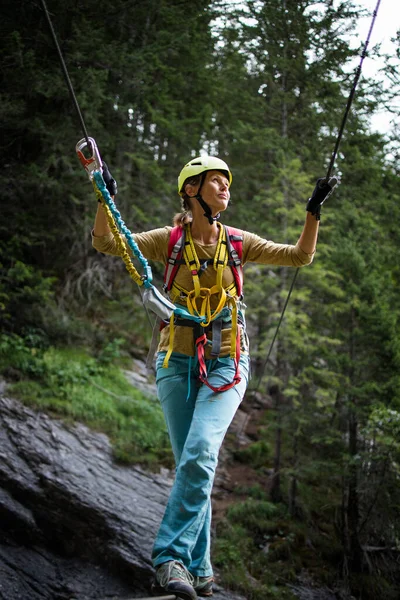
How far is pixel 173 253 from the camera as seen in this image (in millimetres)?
3443

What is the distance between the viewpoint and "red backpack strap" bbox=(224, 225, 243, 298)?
3.52 meters

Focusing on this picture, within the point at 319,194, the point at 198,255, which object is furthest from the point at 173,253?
the point at 319,194

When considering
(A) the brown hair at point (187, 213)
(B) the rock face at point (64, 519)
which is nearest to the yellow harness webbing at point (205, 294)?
(A) the brown hair at point (187, 213)

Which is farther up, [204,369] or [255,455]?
[204,369]

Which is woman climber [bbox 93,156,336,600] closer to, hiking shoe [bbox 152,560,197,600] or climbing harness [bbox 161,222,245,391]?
climbing harness [bbox 161,222,245,391]

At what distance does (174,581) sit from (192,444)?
683 millimetres

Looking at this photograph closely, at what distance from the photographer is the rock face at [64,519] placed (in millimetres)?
6488

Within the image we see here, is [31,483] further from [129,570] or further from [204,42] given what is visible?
[204,42]

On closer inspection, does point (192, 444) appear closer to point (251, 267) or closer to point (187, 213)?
point (187, 213)

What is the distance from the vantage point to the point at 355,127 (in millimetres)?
10625

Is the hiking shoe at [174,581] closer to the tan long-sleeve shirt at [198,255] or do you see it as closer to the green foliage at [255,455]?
the tan long-sleeve shirt at [198,255]

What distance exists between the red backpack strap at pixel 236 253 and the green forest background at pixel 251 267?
537cm

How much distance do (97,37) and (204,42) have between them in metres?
3.10

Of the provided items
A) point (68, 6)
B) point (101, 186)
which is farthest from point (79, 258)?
point (101, 186)
